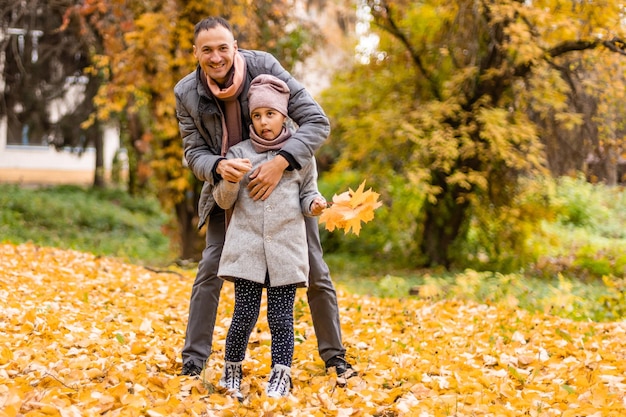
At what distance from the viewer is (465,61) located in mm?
10977

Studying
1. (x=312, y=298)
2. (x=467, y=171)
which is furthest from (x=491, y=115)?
(x=312, y=298)

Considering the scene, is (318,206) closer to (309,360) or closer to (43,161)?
(309,360)

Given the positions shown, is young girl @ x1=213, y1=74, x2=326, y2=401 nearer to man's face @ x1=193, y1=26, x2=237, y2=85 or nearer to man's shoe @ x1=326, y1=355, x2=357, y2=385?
man's face @ x1=193, y1=26, x2=237, y2=85

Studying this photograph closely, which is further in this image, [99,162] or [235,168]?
[99,162]

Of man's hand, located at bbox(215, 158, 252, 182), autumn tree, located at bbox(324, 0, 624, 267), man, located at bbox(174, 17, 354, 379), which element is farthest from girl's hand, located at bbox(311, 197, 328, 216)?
autumn tree, located at bbox(324, 0, 624, 267)

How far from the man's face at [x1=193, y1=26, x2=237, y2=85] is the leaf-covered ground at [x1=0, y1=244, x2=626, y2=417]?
60.2 inches

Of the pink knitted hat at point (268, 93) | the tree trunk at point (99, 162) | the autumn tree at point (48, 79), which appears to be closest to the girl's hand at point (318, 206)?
the pink knitted hat at point (268, 93)

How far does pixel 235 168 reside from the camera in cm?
347

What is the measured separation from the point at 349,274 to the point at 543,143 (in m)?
3.50

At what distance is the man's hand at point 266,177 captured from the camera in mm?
3537

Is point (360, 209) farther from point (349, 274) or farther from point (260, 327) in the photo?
point (349, 274)

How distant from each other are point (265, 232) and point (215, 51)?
0.89 m

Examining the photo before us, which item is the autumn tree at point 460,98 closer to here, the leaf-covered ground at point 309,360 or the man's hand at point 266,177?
the leaf-covered ground at point 309,360

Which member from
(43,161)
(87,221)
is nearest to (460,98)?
(87,221)
